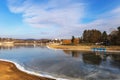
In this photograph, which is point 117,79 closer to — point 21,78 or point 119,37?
point 21,78

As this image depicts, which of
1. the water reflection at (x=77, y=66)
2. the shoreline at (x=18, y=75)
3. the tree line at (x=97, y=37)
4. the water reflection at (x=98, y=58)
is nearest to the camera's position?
the shoreline at (x=18, y=75)

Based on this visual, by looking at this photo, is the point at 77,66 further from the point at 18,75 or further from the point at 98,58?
the point at 98,58

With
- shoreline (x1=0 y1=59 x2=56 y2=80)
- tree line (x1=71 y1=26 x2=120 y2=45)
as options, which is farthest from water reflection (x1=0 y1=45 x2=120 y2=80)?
tree line (x1=71 y1=26 x2=120 y2=45)

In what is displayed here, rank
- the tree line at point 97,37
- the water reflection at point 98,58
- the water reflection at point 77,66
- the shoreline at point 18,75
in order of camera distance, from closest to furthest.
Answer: the shoreline at point 18,75, the water reflection at point 77,66, the water reflection at point 98,58, the tree line at point 97,37

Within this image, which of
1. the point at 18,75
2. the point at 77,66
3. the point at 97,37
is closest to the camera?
the point at 18,75

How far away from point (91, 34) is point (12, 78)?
9294 cm

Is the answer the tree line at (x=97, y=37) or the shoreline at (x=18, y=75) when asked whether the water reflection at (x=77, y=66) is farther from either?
the tree line at (x=97, y=37)

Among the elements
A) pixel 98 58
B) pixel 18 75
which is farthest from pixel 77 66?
pixel 98 58

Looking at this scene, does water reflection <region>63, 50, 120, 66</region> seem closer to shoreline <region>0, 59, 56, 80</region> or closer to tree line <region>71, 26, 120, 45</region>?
shoreline <region>0, 59, 56, 80</region>

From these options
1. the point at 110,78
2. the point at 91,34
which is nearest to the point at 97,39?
the point at 91,34

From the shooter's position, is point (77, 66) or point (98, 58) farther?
point (98, 58)

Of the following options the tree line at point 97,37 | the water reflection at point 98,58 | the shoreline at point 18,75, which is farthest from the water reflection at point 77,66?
the tree line at point 97,37

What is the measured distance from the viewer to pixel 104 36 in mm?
97500

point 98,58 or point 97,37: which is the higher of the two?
point 97,37
